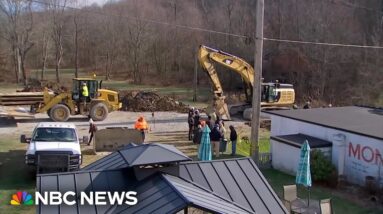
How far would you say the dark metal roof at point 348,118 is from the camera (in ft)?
57.6

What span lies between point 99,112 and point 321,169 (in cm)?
1488

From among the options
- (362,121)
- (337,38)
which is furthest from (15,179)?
(337,38)

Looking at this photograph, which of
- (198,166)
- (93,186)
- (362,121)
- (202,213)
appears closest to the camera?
(202,213)

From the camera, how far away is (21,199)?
13938 mm

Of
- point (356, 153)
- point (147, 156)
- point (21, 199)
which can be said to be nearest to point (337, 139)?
point (356, 153)

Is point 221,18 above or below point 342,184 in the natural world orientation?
above

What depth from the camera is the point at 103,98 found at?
96.0 feet

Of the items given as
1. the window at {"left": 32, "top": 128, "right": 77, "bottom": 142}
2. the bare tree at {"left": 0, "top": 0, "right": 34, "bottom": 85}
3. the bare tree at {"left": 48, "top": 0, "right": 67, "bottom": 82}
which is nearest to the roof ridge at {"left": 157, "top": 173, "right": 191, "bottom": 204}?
the window at {"left": 32, "top": 128, "right": 77, "bottom": 142}

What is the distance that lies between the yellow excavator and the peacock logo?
15.6 m

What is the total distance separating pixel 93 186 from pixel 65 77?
169 ft

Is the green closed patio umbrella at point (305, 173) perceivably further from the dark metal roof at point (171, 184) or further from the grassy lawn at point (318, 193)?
the dark metal roof at point (171, 184)

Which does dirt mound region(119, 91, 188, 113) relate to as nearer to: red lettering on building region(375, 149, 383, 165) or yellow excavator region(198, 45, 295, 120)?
yellow excavator region(198, 45, 295, 120)

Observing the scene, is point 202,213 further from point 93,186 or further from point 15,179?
point 15,179

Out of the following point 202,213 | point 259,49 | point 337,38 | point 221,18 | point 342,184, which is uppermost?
point 221,18
